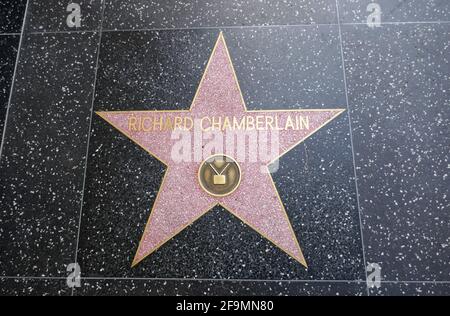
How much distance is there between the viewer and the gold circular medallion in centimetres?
157

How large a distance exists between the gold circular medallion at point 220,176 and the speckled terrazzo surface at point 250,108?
0.30 feet

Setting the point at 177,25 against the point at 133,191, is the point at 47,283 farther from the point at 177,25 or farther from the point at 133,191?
the point at 177,25

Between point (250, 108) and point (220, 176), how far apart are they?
13.2 inches

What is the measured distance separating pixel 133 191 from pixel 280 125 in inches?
27.3

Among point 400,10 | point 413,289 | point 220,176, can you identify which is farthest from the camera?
point 400,10

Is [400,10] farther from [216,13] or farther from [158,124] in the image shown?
[158,124]

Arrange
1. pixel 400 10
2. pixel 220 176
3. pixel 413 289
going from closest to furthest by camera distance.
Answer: pixel 413 289, pixel 220 176, pixel 400 10

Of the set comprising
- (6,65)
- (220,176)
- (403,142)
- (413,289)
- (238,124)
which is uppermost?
(6,65)

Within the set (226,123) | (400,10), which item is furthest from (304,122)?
(400,10)

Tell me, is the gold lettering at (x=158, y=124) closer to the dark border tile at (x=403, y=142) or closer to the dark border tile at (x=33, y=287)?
the dark border tile at (x=33, y=287)

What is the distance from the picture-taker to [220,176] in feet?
5.18

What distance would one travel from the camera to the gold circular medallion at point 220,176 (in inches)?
61.9

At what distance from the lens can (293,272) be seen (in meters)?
1.50

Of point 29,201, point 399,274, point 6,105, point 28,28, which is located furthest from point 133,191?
point 399,274
